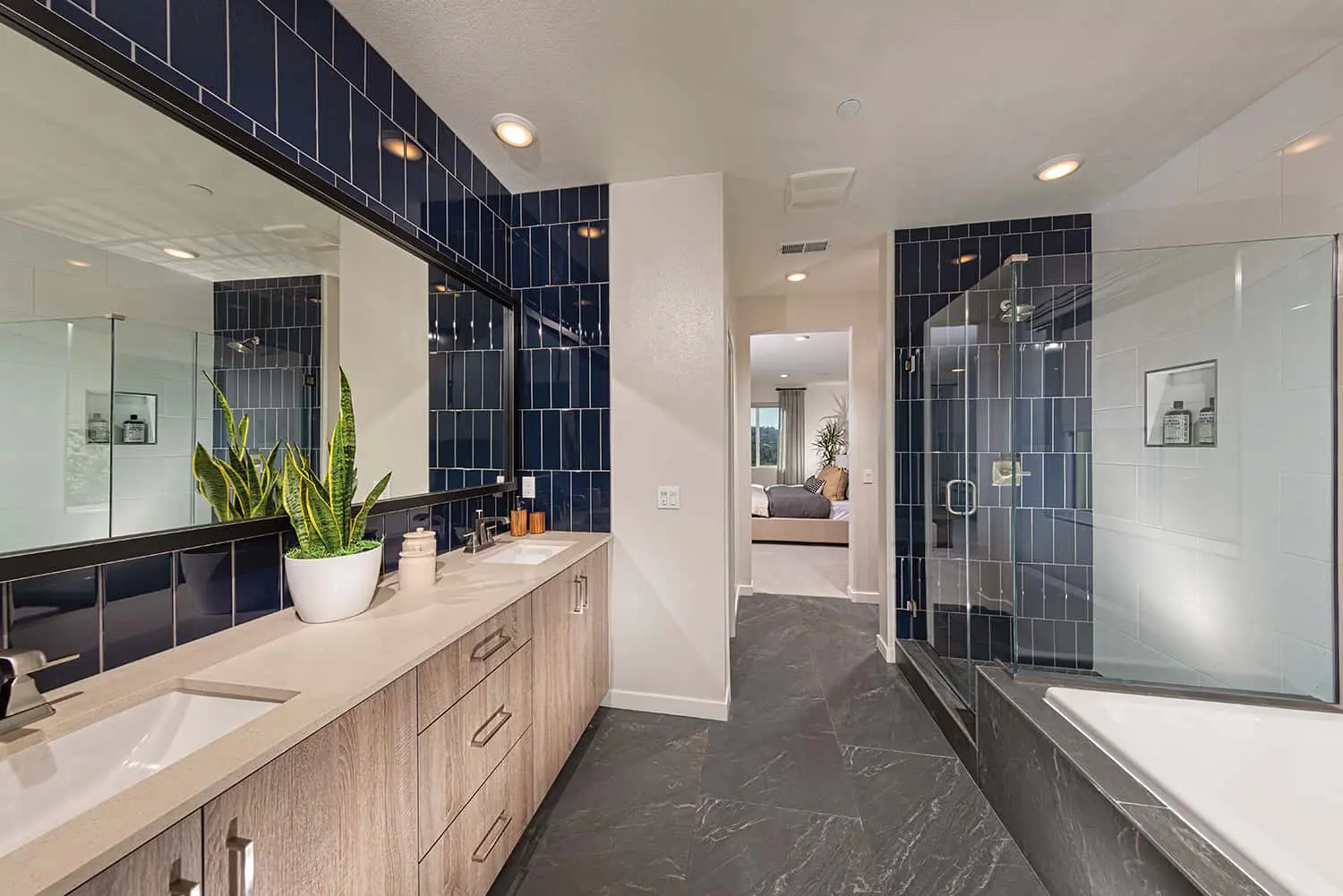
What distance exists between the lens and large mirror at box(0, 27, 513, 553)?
79cm

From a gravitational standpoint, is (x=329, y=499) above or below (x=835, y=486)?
above

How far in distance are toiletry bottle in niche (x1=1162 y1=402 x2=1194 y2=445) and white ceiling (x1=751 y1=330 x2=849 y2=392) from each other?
9.11 ft

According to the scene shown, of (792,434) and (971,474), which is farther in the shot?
(792,434)

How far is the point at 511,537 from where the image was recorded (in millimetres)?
2184

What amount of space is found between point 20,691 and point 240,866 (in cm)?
43

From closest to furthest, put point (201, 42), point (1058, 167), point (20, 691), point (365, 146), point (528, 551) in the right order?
1. point (20, 691)
2. point (201, 42)
3. point (365, 146)
4. point (528, 551)
5. point (1058, 167)

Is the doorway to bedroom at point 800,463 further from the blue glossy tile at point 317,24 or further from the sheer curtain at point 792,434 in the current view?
the blue glossy tile at point 317,24

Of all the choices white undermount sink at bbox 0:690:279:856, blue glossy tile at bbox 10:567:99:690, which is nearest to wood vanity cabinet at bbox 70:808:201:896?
white undermount sink at bbox 0:690:279:856

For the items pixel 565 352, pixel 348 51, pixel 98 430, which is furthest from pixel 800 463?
pixel 98 430

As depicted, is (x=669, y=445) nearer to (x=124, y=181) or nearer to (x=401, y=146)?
(x=401, y=146)

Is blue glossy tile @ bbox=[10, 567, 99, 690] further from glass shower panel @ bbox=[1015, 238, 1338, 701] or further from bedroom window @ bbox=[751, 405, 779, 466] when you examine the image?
bedroom window @ bbox=[751, 405, 779, 466]

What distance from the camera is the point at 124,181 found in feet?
3.06

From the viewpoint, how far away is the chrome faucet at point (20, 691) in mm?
651

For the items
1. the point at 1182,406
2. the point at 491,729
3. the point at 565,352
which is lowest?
the point at 491,729
